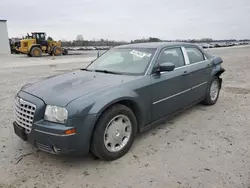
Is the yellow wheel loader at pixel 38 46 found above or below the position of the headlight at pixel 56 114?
above

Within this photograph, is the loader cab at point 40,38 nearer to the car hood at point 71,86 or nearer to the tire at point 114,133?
the car hood at point 71,86

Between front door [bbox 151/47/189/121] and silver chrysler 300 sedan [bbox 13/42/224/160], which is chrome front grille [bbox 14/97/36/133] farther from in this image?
front door [bbox 151/47/189/121]

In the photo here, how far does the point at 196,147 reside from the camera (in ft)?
11.2

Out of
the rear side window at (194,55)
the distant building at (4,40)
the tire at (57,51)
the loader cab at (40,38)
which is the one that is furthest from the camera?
the distant building at (4,40)

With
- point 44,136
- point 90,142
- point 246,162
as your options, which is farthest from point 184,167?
point 44,136

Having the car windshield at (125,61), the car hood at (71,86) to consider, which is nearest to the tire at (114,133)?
the car hood at (71,86)

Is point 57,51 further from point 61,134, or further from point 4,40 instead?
point 61,134

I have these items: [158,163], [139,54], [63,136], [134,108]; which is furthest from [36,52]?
[158,163]

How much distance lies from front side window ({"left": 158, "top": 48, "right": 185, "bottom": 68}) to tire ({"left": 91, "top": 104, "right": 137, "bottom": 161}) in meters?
1.24

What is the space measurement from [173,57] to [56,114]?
8.21ft

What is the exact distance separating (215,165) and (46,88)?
251 cm

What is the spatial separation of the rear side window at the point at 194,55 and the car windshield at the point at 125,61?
1.14 metres

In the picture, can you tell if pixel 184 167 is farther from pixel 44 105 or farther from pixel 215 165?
pixel 44 105

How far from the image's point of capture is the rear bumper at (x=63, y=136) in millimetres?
2619
